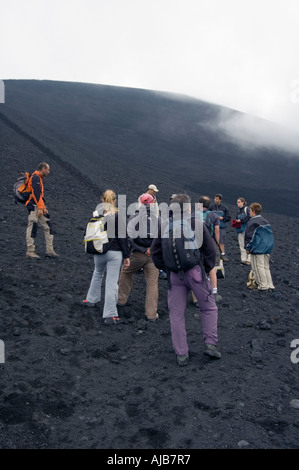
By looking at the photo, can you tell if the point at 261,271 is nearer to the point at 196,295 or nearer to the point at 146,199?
the point at 146,199

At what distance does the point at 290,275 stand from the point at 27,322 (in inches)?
282

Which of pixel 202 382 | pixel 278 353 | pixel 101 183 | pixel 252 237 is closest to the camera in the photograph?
pixel 202 382

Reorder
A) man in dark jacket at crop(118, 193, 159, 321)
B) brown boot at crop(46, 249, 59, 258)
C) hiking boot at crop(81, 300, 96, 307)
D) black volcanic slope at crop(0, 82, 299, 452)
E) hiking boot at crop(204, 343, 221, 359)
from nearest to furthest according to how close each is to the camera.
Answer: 1. black volcanic slope at crop(0, 82, 299, 452)
2. hiking boot at crop(204, 343, 221, 359)
3. man in dark jacket at crop(118, 193, 159, 321)
4. hiking boot at crop(81, 300, 96, 307)
5. brown boot at crop(46, 249, 59, 258)

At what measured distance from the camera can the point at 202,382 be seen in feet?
14.8

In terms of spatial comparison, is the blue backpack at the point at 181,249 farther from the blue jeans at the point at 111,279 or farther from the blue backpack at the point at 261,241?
the blue backpack at the point at 261,241

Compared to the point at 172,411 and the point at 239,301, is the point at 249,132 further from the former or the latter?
the point at 172,411

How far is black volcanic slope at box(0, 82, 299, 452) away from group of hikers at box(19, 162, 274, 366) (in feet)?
0.96

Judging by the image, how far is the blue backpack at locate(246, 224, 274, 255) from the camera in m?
8.11

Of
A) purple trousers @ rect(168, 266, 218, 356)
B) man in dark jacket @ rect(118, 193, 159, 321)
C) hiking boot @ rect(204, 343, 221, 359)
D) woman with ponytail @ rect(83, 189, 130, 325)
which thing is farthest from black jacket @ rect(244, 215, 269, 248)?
hiking boot @ rect(204, 343, 221, 359)

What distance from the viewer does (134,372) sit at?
15.8ft

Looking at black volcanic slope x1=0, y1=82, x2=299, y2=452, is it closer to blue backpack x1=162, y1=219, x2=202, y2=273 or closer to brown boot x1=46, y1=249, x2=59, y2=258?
brown boot x1=46, y1=249, x2=59, y2=258

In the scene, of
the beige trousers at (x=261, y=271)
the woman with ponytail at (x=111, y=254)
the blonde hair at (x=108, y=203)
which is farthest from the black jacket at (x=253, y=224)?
the blonde hair at (x=108, y=203)

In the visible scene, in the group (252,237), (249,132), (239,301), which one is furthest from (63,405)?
(249,132)

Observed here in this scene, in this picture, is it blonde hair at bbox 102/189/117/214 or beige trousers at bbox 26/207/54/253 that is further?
beige trousers at bbox 26/207/54/253
